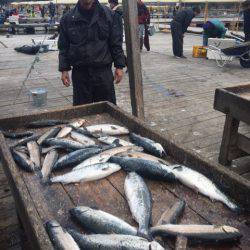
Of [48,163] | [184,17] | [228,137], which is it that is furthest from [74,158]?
[184,17]

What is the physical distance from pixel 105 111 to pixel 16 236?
1933 mm

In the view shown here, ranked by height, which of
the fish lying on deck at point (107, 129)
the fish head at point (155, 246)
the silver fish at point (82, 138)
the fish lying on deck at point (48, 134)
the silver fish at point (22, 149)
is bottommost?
the fish lying on deck at point (107, 129)

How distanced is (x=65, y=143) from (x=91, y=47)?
194cm

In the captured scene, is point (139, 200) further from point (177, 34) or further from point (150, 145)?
point (177, 34)

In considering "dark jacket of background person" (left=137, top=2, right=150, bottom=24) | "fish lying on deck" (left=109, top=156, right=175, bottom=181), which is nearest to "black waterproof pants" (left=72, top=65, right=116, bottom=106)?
"fish lying on deck" (left=109, top=156, right=175, bottom=181)

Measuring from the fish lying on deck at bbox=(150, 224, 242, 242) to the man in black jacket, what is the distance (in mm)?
3226

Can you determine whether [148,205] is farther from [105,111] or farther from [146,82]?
[146,82]

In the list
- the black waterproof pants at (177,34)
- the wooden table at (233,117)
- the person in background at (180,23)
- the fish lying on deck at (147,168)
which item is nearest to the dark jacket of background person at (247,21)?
the person in background at (180,23)

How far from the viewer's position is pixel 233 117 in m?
4.25

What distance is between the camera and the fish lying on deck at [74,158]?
286 cm

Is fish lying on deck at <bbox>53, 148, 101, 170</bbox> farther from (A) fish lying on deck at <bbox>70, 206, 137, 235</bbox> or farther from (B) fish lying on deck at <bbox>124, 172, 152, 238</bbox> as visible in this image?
(A) fish lying on deck at <bbox>70, 206, 137, 235</bbox>

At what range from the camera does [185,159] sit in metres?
2.81

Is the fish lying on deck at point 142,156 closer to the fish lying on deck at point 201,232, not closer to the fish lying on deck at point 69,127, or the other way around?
the fish lying on deck at point 201,232

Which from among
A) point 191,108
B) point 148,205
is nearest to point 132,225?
point 148,205
